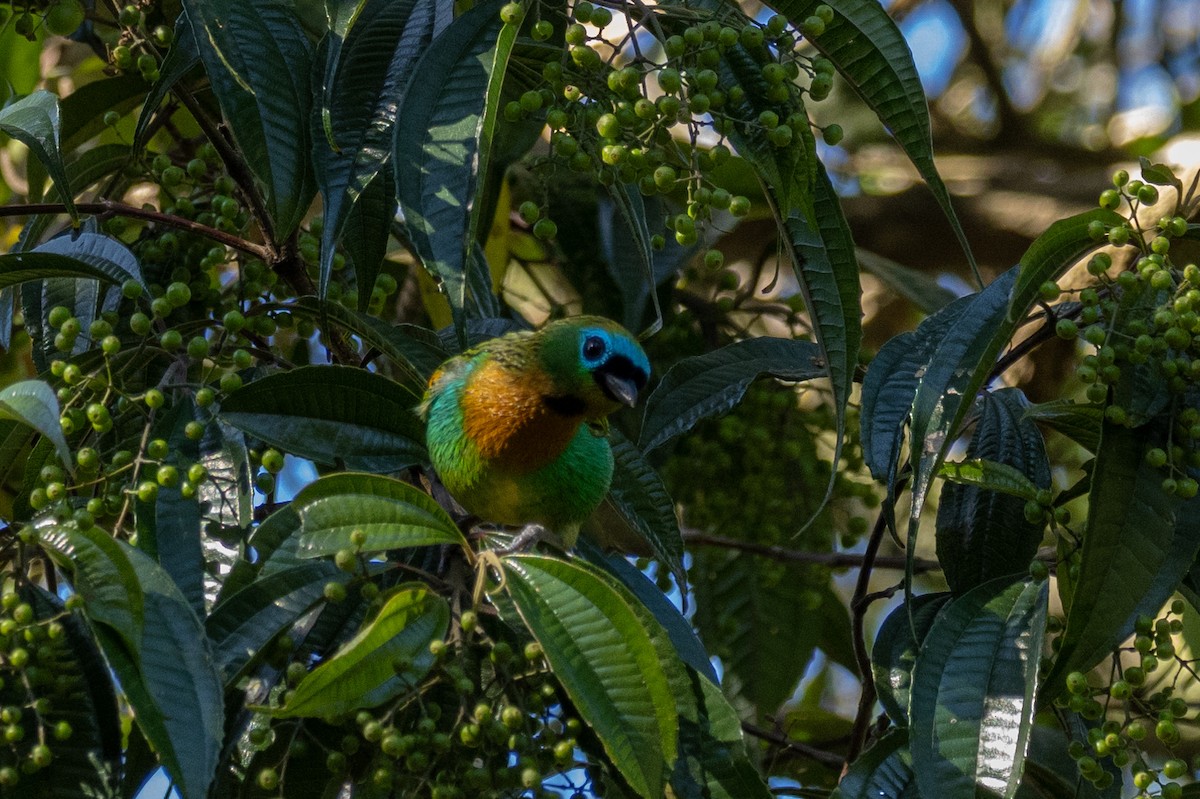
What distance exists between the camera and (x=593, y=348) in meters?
2.17

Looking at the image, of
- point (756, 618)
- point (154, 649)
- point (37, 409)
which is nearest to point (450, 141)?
point (37, 409)

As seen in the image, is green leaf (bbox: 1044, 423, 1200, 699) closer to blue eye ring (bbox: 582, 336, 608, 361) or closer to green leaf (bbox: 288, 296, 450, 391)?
blue eye ring (bbox: 582, 336, 608, 361)

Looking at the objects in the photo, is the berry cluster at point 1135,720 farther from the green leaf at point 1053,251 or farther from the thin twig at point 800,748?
the thin twig at point 800,748

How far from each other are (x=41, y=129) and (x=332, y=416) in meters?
0.51

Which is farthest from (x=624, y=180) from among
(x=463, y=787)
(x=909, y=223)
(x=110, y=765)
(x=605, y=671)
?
(x=909, y=223)

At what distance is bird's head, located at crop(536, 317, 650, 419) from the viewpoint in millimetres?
2154

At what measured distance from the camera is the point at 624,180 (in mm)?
1770

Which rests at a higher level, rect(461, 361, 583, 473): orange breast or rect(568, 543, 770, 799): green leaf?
rect(461, 361, 583, 473): orange breast

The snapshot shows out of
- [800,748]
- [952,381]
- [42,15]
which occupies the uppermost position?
[42,15]

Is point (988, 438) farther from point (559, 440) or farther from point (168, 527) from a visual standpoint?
point (168, 527)

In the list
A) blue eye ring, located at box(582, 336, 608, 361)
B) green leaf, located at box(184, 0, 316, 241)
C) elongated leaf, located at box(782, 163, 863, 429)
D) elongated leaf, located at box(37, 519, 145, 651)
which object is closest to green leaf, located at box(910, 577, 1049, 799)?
elongated leaf, located at box(782, 163, 863, 429)

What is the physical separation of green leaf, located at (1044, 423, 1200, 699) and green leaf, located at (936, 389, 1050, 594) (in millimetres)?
176

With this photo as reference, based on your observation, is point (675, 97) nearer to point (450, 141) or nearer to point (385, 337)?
point (450, 141)

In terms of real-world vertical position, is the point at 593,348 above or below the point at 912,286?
below
